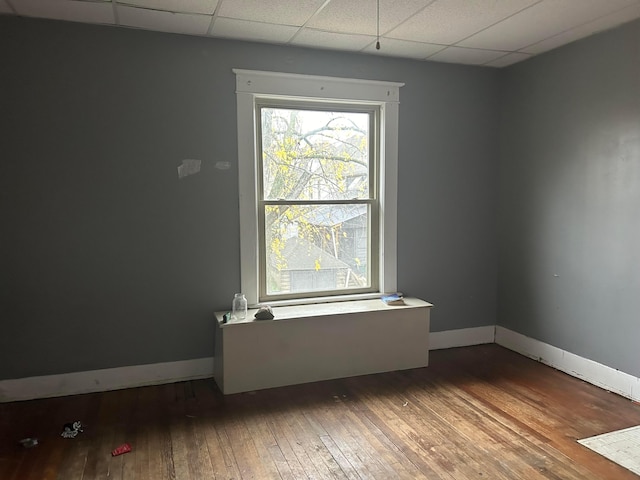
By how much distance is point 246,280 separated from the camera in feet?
12.0

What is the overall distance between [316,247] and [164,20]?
1.89 meters

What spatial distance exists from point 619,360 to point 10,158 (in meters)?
4.18

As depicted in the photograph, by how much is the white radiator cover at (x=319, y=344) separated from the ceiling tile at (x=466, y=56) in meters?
1.95

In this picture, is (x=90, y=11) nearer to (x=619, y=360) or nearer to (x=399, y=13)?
(x=399, y=13)

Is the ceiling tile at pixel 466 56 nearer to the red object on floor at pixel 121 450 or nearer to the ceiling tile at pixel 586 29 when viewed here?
the ceiling tile at pixel 586 29

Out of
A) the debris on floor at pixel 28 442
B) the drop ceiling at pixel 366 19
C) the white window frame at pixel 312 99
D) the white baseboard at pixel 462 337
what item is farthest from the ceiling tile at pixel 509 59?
the debris on floor at pixel 28 442

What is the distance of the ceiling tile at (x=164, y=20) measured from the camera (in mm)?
2979

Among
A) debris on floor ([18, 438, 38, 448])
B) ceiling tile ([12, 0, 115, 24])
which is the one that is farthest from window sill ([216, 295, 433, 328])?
ceiling tile ([12, 0, 115, 24])

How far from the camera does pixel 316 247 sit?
3908mm

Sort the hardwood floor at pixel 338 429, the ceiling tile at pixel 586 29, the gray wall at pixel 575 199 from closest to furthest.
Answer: the hardwood floor at pixel 338 429 → the ceiling tile at pixel 586 29 → the gray wall at pixel 575 199

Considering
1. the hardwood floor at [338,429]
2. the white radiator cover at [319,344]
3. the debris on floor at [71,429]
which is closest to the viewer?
the hardwood floor at [338,429]

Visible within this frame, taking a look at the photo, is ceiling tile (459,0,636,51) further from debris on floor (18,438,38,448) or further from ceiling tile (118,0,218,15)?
debris on floor (18,438,38,448)

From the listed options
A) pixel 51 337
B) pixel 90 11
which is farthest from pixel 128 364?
pixel 90 11

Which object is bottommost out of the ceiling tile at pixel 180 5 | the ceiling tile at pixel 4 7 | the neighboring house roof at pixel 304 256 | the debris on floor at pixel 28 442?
the debris on floor at pixel 28 442
